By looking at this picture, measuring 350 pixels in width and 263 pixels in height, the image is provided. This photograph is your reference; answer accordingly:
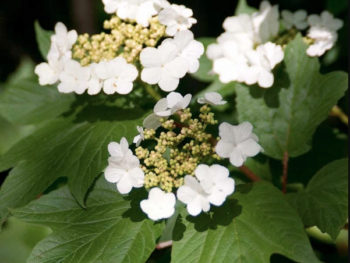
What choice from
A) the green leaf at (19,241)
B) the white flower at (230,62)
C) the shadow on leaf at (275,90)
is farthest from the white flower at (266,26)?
the green leaf at (19,241)

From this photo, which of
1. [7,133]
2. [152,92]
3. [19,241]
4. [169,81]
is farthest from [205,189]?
[7,133]

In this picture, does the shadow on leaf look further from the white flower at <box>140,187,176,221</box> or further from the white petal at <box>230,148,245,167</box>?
the white flower at <box>140,187,176,221</box>

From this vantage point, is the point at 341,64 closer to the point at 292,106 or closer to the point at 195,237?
the point at 292,106

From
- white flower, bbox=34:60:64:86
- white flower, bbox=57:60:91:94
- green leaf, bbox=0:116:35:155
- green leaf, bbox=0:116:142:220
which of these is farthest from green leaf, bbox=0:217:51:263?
white flower, bbox=57:60:91:94

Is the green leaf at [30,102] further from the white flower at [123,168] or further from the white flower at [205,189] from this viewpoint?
the white flower at [205,189]

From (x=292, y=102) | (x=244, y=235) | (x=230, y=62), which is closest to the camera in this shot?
(x=244, y=235)

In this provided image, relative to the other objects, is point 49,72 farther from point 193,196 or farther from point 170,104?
point 193,196

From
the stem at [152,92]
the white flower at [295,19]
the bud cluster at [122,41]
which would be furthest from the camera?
the white flower at [295,19]
